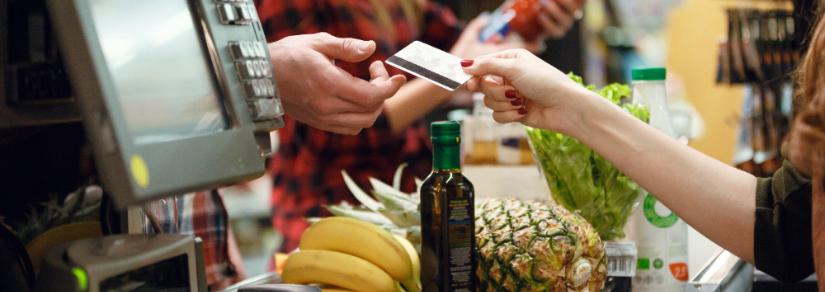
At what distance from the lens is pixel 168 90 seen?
915mm

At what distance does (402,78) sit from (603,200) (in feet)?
1.38

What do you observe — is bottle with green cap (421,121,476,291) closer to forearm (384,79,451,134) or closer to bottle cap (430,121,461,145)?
bottle cap (430,121,461,145)

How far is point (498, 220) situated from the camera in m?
1.42

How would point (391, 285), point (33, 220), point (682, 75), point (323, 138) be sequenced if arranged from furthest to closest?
point (682, 75) → point (323, 138) → point (391, 285) → point (33, 220)

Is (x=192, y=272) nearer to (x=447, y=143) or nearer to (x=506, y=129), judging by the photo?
(x=447, y=143)

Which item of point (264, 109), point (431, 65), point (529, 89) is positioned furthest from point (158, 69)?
point (529, 89)

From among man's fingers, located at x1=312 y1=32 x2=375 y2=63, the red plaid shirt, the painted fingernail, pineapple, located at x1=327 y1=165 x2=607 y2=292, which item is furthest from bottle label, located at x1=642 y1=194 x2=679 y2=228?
the red plaid shirt

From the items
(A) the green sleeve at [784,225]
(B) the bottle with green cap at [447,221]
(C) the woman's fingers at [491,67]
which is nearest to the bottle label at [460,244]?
(B) the bottle with green cap at [447,221]

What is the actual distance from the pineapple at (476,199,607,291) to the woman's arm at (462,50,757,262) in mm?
151

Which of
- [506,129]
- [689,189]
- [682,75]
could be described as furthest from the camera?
[682,75]

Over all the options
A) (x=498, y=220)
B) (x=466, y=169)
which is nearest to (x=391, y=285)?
(x=498, y=220)

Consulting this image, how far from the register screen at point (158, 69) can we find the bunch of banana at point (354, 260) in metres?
0.47

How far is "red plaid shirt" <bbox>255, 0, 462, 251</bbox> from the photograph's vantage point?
2656 mm

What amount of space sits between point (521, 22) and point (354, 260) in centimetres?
106
